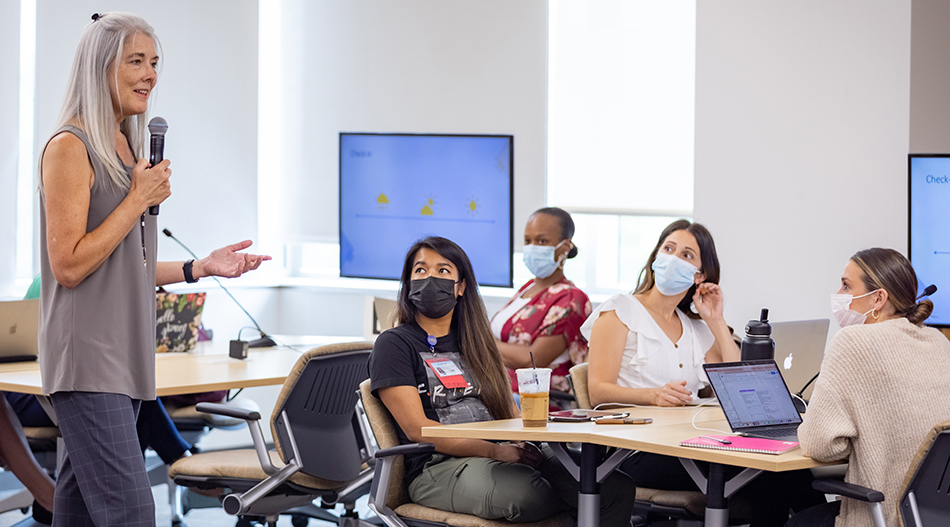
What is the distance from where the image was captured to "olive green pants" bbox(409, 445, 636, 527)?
2.69m

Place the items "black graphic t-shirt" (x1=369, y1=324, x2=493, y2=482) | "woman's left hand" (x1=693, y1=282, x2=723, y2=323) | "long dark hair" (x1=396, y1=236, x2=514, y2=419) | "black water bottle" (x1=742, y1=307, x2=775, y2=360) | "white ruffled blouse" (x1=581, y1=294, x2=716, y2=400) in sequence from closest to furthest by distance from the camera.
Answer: "black graphic t-shirt" (x1=369, y1=324, x2=493, y2=482)
"long dark hair" (x1=396, y1=236, x2=514, y2=419)
"black water bottle" (x1=742, y1=307, x2=775, y2=360)
"white ruffled blouse" (x1=581, y1=294, x2=716, y2=400)
"woman's left hand" (x1=693, y1=282, x2=723, y2=323)

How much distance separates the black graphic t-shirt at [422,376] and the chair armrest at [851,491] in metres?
1.05

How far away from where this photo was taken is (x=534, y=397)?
2654 millimetres

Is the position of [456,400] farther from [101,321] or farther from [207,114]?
[207,114]

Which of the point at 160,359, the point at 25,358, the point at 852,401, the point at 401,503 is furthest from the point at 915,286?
the point at 25,358

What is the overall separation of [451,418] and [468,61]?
3417mm

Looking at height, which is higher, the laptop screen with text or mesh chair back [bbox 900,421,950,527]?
the laptop screen with text

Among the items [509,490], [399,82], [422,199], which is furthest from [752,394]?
[399,82]

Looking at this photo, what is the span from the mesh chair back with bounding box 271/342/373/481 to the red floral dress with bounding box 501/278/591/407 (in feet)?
2.70

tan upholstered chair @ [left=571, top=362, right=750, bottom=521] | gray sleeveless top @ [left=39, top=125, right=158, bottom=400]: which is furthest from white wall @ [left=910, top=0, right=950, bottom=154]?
gray sleeveless top @ [left=39, top=125, right=158, bottom=400]

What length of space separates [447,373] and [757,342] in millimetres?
1047

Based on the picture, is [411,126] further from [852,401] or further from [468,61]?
[852,401]

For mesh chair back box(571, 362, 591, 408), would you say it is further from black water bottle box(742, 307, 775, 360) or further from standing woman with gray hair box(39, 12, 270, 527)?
standing woman with gray hair box(39, 12, 270, 527)

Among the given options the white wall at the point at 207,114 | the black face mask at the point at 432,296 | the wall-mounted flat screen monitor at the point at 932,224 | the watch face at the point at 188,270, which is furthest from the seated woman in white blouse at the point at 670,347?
the white wall at the point at 207,114
